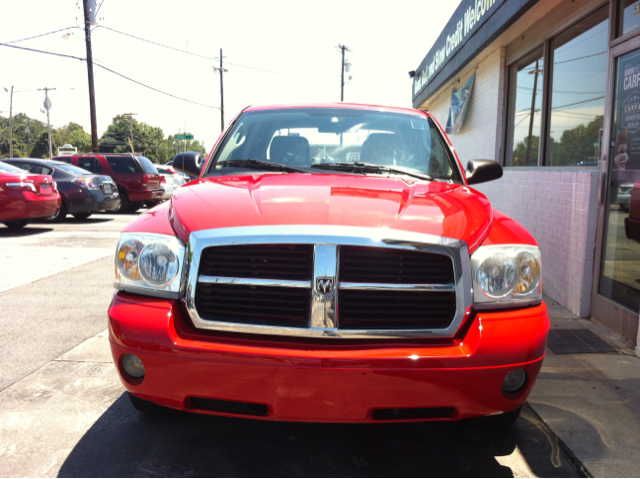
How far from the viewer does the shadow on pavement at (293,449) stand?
2537mm

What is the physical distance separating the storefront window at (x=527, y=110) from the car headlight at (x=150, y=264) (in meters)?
→ 6.47

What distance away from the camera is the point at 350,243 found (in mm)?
2211

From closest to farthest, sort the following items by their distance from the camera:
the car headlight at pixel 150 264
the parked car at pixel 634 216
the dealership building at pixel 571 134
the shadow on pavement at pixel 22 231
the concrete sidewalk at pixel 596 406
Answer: the car headlight at pixel 150 264
the concrete sidewalk at pixel 596 406
the parked car at pixel 634 216
the dealership building at pixel 571 134
the shadow on pavement at pixel 22 231

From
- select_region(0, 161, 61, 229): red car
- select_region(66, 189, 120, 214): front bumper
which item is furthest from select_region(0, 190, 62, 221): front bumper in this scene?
select_region(66, 189, 120, 214): front bumper

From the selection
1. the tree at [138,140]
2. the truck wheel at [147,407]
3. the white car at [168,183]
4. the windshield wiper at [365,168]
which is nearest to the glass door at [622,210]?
the windshield wiper at [365,168]

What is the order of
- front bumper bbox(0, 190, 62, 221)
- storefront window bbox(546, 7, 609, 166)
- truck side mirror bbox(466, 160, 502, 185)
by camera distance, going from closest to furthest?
truck side mirror bbox(466, 160, 502, 185) < storefront window bbox(546, 7, 609, 166) < front bumper bbox(0, 190, 62, 221)

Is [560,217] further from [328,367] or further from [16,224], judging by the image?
[16,224]

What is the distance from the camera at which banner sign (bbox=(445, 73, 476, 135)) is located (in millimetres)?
12000

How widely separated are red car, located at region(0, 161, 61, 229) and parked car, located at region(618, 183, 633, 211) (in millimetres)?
10045

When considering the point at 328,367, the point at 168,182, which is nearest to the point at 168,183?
the point at 168,182

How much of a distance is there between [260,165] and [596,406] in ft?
8.02

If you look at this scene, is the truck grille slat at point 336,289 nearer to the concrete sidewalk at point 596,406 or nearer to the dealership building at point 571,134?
the concrete sidewalk at point 596,406

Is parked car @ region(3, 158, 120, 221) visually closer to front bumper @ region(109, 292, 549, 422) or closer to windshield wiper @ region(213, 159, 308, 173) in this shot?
windshield wiper @ region(213, 159, 308, 173)

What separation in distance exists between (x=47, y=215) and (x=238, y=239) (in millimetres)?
10328
